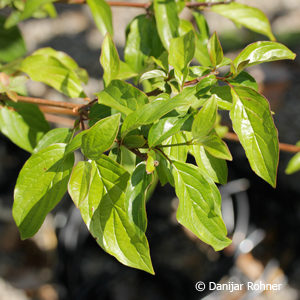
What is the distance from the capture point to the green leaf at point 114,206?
44 centimetres

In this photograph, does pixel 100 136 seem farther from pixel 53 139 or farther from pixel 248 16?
pixel 248 16

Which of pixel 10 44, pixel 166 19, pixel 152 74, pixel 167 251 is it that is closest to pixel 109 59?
pixel 152 74

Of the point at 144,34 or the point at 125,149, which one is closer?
the point at 125,149

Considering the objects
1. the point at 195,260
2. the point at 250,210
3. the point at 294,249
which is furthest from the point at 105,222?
the point at 294,249

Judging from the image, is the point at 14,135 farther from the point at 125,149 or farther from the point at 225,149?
the point at 225,149

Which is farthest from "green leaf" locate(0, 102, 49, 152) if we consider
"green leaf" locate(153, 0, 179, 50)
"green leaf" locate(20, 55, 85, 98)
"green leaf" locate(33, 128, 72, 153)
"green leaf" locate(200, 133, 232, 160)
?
"green leaf" locate(200, 133, 232, 160)

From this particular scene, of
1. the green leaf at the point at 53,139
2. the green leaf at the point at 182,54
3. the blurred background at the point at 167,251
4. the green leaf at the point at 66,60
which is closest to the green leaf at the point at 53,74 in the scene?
the green leaf at the point at 66,60

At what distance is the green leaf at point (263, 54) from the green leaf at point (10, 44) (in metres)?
0.63

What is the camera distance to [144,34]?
736mm

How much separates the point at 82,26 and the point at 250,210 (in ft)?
6.07

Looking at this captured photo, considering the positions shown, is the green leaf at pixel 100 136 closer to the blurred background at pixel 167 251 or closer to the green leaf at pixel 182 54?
the green leaf at pixel 182 54

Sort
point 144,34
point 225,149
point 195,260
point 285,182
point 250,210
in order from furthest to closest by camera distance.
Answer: point 285,182 < point 250,210 < point 195,260 < point 144,34 < point 225,149

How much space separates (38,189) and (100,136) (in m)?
0.14

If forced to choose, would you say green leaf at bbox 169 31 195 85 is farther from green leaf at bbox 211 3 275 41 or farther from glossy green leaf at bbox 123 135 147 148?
green leaf at bbox 211 3 275 41
